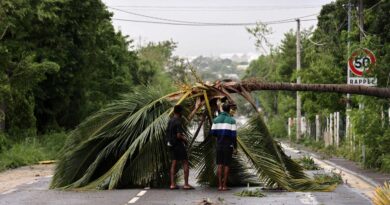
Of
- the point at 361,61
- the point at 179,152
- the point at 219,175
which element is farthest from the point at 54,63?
the point at 219,175

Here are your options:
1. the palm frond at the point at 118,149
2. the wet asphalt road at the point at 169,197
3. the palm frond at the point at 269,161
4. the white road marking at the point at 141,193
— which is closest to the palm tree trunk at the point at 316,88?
the palm frond at the point at 269,161

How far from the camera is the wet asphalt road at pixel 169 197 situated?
14.8 meters

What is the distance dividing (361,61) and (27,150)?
1441 centimetres

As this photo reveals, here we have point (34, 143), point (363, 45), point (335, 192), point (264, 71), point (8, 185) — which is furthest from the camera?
point (264, 71)

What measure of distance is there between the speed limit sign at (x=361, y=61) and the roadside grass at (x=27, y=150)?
36.9 ft

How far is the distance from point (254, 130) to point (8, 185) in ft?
21.5

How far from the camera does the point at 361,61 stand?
71.7 feet

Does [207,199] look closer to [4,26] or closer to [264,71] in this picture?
[4,26]

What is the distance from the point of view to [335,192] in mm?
16859

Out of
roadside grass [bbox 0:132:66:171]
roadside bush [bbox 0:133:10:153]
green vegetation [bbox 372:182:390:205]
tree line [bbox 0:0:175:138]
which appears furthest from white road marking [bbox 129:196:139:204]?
roadside bush [bbox 0:133:10:153]

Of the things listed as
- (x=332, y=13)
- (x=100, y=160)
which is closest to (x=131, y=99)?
(x=100, y=160)

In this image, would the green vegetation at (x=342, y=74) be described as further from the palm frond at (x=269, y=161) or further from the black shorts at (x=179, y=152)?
the black shorts at (x=179, y=152)

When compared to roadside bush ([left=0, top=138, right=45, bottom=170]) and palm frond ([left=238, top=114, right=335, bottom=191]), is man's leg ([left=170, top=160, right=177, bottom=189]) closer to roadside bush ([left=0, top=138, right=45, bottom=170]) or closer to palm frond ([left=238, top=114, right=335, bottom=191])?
palm frond ([left=238, top=114, right=335, bottom=191])

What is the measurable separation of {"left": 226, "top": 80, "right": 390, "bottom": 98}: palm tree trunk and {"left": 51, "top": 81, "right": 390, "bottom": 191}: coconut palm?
0.02 m
